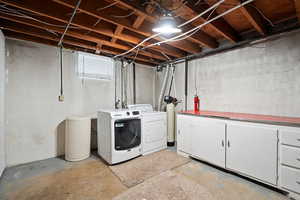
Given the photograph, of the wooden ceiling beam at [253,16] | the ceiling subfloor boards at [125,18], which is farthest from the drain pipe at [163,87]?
the wooden ceiling beam at [253,16]

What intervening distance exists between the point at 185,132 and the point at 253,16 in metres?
2.13

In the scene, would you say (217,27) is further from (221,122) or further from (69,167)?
(69,167)

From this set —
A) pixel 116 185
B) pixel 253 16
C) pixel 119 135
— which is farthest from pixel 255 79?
pixel 116 185

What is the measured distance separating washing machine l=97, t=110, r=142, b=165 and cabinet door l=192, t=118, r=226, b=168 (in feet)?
3.72

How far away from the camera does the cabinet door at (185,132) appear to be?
260 centimetres

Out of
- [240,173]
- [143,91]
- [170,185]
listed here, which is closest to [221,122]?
[240,173]

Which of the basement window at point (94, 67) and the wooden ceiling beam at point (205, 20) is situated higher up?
the wooden ceiling beam at point (205, 20)

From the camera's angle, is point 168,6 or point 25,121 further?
point 25,121

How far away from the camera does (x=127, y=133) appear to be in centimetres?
260

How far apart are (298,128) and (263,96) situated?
2.78 feet

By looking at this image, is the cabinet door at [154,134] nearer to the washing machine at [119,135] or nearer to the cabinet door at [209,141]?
the washing machine at [119,135]

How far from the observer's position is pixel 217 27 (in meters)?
2.01

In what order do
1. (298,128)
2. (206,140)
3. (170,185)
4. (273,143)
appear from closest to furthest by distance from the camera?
(298,128), (273,143), (170,185), (206,140)

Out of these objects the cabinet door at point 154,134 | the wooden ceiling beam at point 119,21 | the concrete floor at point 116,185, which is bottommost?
the concrete floor at point 116,185
